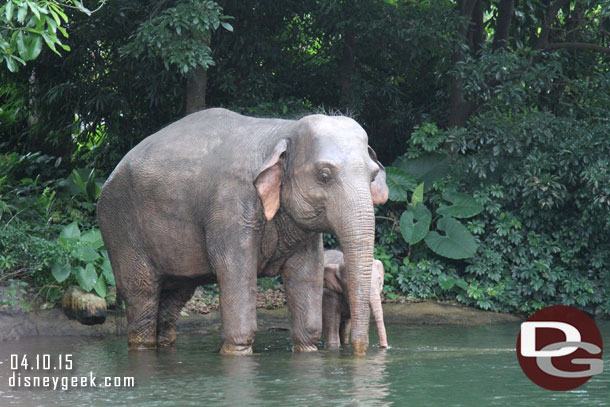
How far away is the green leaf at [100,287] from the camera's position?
12.7 meters

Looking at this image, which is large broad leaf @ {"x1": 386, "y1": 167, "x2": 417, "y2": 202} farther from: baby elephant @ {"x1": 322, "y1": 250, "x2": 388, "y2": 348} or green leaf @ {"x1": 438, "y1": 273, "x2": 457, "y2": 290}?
baby elephant @ {"x1": 322, "y1": 250, "x2": 388, "y2": 348}

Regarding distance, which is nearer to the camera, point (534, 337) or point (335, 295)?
point (534, 337)

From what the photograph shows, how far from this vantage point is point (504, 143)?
613 inches

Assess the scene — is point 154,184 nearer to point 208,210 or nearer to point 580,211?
point 208,210

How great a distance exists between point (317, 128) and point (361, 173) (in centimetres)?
60

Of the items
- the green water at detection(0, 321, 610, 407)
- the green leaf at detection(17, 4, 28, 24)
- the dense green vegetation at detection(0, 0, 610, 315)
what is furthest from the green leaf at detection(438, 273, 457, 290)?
the green leaf at detection(17, 4, 28, 24)

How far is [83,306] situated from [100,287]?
1.19ft

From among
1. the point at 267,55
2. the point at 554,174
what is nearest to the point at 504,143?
the point at 554,174

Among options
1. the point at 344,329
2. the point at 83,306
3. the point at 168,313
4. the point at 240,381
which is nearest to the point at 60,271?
the point at 83,306

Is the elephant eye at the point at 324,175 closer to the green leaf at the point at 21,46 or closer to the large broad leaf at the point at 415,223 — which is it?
the green leaf at the point at 21,46

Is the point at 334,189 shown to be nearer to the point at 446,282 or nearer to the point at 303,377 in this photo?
the point at 303,377

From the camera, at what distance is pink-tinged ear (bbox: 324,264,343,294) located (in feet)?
36.4

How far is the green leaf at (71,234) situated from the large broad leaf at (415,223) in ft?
16.3

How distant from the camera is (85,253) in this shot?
13.0m
